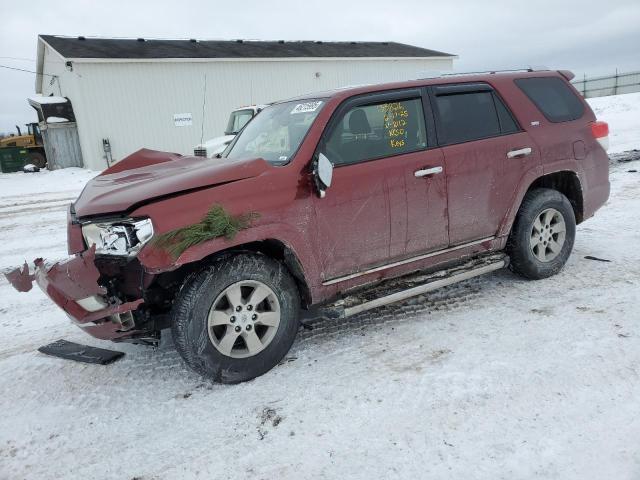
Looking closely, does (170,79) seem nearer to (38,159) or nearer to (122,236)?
(38,159)

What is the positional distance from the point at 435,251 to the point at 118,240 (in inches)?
93.7

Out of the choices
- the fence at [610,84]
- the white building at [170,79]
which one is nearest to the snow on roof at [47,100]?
the white building at [170,79]

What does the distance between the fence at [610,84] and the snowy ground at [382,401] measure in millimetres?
34173

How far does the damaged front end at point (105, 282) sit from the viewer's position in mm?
2881

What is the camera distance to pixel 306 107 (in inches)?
152

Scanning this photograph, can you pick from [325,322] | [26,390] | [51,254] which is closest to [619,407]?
[325,322]

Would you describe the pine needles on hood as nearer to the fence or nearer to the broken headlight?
the broken headlight

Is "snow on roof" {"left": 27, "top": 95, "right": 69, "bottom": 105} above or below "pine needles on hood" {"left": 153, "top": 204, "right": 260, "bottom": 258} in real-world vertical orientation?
above

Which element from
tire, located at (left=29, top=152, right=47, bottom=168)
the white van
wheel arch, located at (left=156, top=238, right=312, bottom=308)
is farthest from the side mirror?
tire, located at (left=29, top=152, right=47, bottom=168)

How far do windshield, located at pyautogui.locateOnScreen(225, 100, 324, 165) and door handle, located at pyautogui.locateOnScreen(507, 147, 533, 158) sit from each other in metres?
1.72

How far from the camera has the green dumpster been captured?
23562mm

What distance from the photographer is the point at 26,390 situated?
3.35 m

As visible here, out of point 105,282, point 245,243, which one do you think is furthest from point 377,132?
point 105,282

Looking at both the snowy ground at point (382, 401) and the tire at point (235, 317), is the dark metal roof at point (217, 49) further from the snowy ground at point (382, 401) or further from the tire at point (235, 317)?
the tire at point (235, 317)
